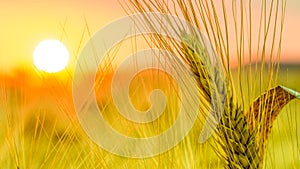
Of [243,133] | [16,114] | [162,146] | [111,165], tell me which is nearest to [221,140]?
[243,133]

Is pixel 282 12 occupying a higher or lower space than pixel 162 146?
higher

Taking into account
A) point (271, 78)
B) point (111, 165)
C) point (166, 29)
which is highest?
point (166, 29)

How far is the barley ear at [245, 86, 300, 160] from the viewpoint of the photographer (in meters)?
0.81

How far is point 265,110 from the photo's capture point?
2.73ft

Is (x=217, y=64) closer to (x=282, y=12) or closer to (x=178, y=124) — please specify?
(x=282, y=12)

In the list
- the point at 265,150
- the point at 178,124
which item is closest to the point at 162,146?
the point at 178,124

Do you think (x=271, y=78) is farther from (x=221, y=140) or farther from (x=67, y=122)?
(x=67, y=122)

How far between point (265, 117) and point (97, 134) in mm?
317

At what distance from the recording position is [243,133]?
795 mm

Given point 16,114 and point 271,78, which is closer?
point 271,78

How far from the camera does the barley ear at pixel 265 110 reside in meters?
0.81

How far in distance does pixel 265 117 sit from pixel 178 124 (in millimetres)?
254

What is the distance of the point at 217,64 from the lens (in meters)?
0.79

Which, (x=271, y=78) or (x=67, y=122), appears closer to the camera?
(x=271, y=78)
